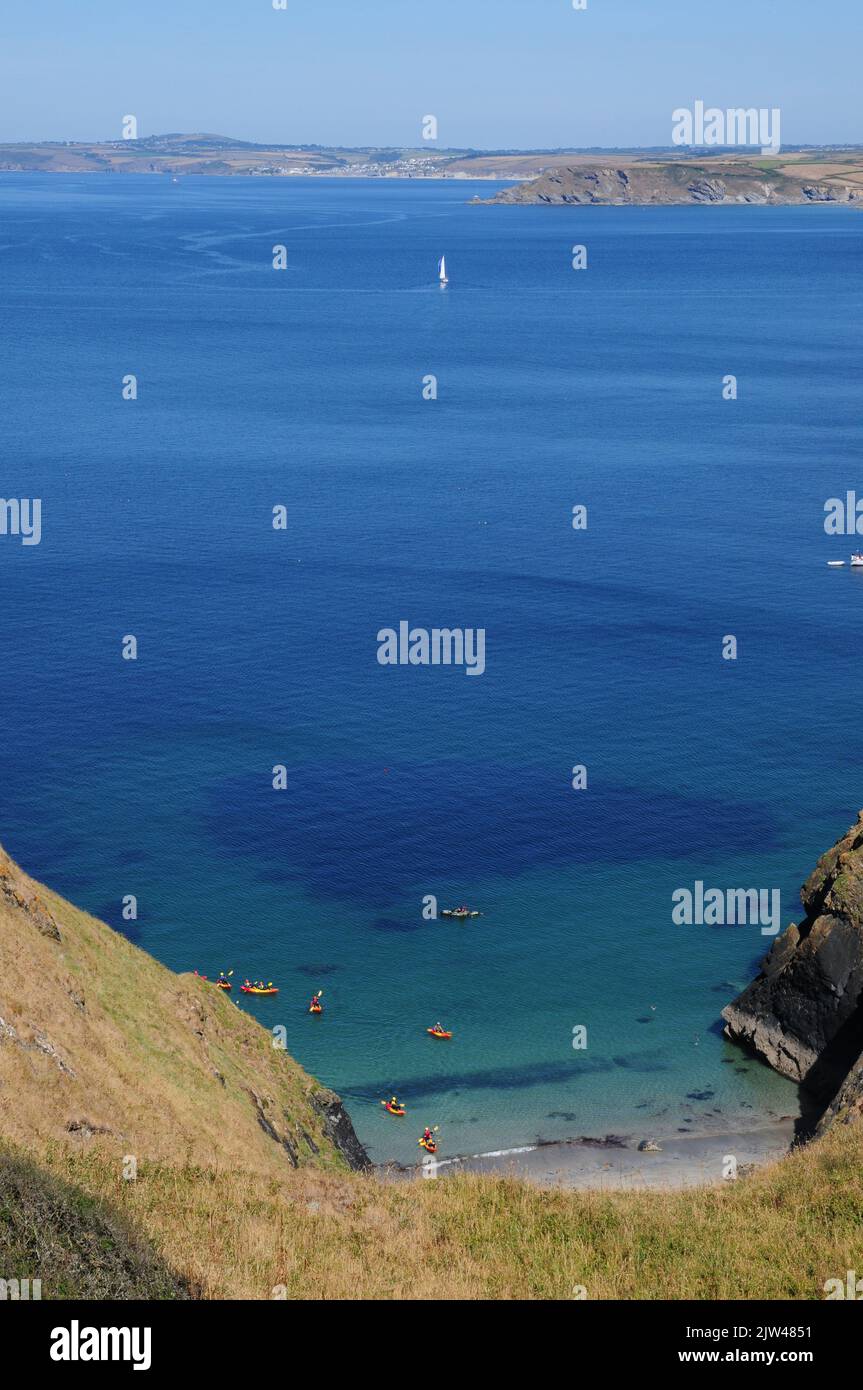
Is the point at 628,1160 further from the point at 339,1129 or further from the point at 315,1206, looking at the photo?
the point at 315,1206

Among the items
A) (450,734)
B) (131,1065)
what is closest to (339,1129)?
(131,1065)

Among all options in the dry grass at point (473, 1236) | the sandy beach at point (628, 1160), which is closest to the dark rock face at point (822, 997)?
the sandy beach at point (628, 1160)

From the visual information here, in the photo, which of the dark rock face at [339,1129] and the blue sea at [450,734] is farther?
the blue sea at [450,734]

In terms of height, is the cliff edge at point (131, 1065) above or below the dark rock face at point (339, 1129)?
above

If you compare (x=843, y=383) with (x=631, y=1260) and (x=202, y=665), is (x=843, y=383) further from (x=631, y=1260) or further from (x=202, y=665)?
(x=631, y=1260)

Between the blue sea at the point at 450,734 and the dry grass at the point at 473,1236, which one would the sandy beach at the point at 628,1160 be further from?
the dry grass at the point at 473,1236

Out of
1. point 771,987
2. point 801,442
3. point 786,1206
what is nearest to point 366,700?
point 771,987
